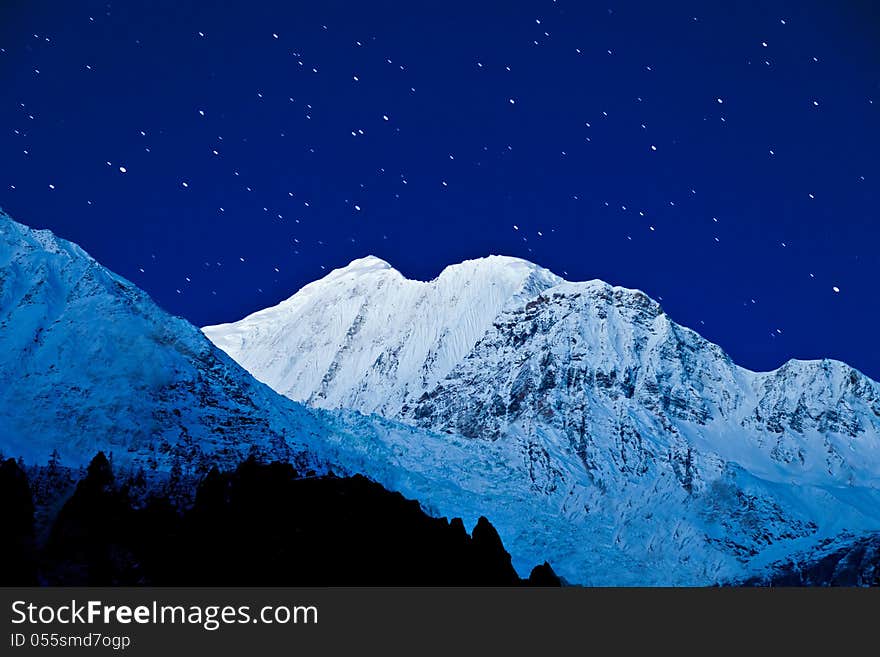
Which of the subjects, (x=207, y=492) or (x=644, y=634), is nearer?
(x=644, y=634)

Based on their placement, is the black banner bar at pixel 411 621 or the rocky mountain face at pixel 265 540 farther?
the rocky mountain face at pixel 265 540

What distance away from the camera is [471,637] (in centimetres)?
4553

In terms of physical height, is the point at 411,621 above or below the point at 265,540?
below

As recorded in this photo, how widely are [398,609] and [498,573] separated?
64.4 metres

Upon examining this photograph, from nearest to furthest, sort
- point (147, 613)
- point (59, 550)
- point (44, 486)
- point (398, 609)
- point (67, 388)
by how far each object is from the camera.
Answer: point (147, 613) → point (398, 609) → point (59, 550) → point (44, 486) → point (67, 388)

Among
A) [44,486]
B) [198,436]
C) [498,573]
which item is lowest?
[498,573]

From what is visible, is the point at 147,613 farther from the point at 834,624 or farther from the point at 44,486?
the point at 44,486

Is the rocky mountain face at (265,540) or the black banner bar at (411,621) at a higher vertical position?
the rocky mountain face at (265,540)

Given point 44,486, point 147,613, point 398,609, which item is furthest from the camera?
point 44,486

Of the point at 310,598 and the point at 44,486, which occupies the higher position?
the point at 44,486

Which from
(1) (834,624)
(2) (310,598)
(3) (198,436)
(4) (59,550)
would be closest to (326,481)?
(4) (59,550)

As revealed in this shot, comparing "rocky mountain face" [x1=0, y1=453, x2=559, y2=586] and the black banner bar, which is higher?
"rocky mountain face" [x1=0, y1=453, x2=559, y2=586]

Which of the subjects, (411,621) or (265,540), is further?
(265,540)

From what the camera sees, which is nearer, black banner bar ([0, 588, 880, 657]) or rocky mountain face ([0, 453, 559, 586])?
black banner bar ([0, 588, 880, 657])
